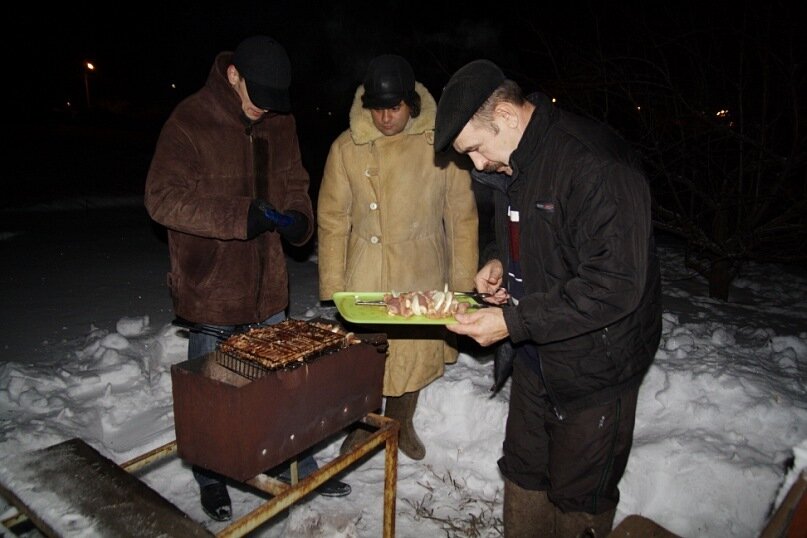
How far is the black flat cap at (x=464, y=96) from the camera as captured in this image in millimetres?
2195

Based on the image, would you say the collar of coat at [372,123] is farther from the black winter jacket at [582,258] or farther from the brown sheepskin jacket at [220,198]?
the black winter jacket at [582,258]

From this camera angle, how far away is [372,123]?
3545mm

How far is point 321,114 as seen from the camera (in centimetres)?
4400

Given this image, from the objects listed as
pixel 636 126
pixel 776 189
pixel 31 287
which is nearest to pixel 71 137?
pixel 31 287

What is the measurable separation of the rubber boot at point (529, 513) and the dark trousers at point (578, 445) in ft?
0.37

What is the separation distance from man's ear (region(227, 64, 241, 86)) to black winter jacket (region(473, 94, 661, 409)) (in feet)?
5.66

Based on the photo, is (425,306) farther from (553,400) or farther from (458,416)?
(458,416)

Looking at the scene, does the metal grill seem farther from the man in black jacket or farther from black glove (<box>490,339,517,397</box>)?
black glove (<box>490,339,517,397</box>)

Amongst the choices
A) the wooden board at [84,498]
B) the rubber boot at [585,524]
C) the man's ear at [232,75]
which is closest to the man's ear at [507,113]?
the man's ear at [232,75]

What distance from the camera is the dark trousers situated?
2424 mm

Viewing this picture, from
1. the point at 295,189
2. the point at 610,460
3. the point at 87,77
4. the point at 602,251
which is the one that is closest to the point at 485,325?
the point at 602,251

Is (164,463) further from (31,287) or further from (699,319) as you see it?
(699,319)

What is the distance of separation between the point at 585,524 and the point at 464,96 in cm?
206

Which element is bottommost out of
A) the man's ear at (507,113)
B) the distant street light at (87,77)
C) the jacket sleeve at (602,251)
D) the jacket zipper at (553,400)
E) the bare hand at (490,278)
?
the jacket zipper at (553,400)
